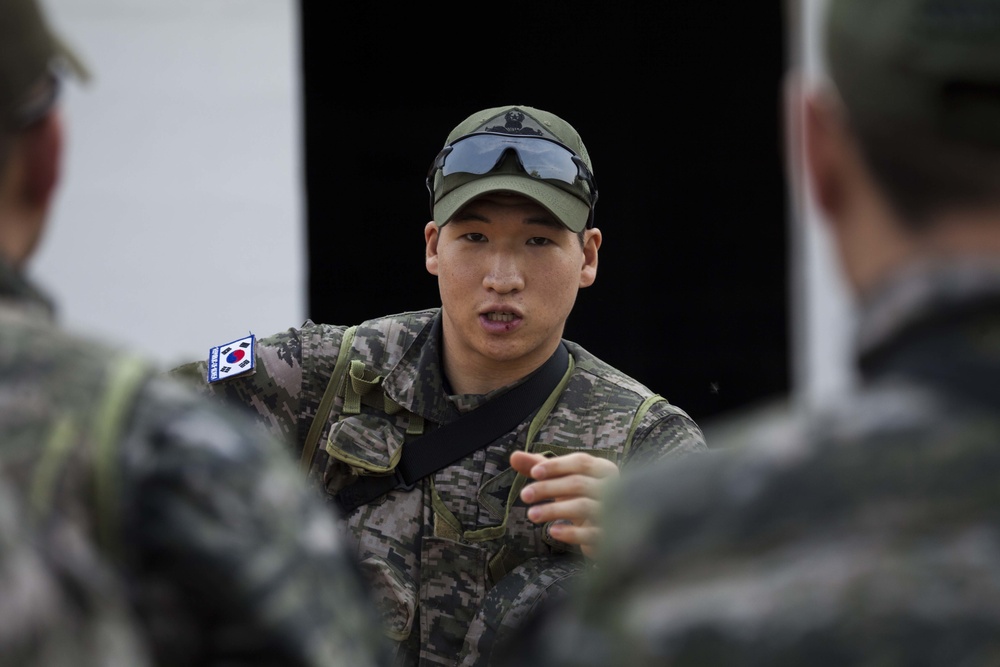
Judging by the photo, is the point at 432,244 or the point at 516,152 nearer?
the point at 516,152

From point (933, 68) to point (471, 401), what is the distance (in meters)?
1.72

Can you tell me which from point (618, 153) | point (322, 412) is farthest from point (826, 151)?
point (618, 153)

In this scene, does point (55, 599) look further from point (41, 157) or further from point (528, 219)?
point (528, 219)

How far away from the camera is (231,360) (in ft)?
8.85

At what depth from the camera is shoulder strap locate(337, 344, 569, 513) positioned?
8.62ft

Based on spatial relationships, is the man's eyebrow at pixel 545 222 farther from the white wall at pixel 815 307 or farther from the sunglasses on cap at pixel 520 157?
the white wall at pixel 815 307

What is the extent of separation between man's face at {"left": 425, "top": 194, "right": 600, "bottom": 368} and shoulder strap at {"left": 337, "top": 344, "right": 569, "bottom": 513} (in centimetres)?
8

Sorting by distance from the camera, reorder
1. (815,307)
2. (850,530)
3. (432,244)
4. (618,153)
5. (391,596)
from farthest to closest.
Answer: (618,153) < (815,307) < (432,244) < (391,596) < (850,530)

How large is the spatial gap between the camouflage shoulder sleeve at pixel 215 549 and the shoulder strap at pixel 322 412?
146 cm

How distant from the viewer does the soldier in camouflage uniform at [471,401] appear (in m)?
2.56

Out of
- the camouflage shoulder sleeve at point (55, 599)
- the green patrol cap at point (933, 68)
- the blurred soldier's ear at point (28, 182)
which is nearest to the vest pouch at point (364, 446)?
the blurred soldier's ear at point (28, 182)

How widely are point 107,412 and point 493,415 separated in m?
1.57

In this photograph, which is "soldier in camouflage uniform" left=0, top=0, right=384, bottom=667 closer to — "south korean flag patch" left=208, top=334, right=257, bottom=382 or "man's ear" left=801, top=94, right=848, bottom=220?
"man's ear" left=801, top=94, right=848, bottom=220

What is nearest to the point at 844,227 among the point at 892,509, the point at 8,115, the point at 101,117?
the point at 892,509
